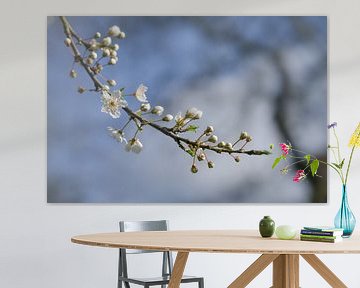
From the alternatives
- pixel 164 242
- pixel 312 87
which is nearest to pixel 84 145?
pixel 312 87

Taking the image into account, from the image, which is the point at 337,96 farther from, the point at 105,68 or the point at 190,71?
the point at 105,68

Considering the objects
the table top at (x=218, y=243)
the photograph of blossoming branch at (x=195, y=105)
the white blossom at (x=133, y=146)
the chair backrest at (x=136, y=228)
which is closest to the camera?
the white blossom at (x=133, y=146)

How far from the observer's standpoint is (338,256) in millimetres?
5184

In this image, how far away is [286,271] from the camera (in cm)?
346

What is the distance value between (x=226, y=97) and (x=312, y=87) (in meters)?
0.61

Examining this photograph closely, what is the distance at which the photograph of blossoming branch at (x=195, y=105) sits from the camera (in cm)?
→ 512

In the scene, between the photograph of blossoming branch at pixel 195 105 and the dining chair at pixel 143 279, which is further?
the photograph of blossoming branch at pixel 195 105

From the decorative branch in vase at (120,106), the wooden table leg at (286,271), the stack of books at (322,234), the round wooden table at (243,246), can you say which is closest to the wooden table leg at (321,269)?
the round wooden table at (243,246)

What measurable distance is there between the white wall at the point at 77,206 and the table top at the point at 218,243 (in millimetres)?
1374

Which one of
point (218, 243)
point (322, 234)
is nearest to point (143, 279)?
point (218, 243)

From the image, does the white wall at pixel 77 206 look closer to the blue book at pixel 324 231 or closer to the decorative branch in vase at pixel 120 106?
the blue book at pixel 324 231

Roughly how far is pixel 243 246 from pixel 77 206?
2330mm

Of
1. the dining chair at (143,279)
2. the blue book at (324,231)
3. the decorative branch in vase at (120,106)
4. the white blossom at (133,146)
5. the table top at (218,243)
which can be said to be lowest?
the dining chair at (143,279)

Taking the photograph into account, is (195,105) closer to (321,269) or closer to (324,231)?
(321,269)
